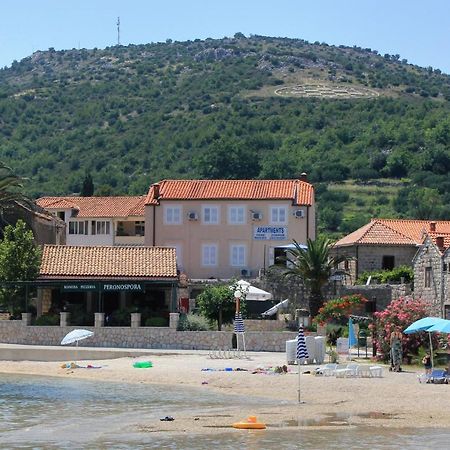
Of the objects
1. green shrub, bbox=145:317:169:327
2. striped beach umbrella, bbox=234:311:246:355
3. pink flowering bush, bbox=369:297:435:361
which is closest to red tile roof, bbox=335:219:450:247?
green shrub, bbox=145:317:169:327

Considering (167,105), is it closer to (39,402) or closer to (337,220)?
(337,220)

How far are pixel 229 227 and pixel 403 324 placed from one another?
1064 inches

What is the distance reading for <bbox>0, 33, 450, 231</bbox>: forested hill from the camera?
12406 cm

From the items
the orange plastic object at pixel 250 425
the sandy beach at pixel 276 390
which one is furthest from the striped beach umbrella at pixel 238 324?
the orange plastic object at pixel 250 425

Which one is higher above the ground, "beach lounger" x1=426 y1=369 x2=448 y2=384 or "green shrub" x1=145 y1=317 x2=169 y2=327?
"green shrub" x1=145 y1=317 x2=169 y2=327

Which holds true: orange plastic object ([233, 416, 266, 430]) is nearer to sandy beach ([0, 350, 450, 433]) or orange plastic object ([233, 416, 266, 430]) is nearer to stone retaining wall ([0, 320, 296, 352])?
sandy beach ([0, 350, 450, 433])

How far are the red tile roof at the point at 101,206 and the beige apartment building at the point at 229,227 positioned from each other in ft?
41.2

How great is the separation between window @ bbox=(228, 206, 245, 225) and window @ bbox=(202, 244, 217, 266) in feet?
5.93

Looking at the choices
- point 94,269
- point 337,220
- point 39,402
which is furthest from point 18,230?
point 337,220

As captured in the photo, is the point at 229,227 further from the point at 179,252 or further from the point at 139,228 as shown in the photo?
the point at 139,228

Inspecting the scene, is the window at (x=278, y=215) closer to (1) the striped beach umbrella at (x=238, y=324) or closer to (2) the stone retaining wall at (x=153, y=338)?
(2) the stone retaining wall at (x=153, y=338)

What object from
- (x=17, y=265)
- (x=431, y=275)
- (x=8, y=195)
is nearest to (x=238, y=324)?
(x=431, y=275)

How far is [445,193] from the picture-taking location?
119 meters

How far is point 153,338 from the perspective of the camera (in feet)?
158
